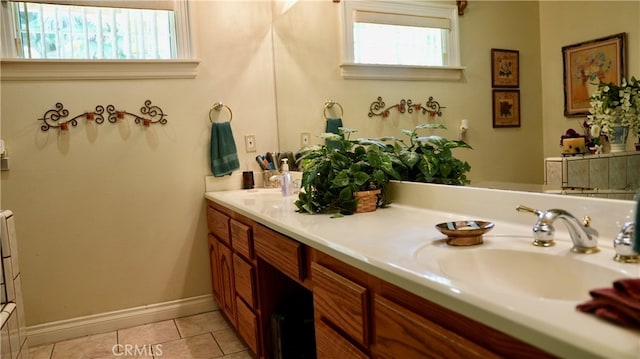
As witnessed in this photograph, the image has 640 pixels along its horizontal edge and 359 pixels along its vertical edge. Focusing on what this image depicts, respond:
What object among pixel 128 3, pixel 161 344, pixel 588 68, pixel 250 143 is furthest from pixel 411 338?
pixel 128 3

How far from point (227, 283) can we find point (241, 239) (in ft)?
1.69

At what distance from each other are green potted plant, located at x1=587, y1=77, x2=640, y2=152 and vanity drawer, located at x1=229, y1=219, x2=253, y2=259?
1393 millimetres

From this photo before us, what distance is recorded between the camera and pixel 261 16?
3123 mm

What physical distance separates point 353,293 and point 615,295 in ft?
1.96

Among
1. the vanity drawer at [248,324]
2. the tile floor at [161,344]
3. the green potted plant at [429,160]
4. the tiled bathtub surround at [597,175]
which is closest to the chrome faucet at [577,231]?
the tiled bathtub surround at [597,175]

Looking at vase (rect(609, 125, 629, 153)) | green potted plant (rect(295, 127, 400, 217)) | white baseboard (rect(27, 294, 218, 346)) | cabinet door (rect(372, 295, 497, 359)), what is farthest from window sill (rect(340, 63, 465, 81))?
white baseboard (rect(27, 294, 218, 346))

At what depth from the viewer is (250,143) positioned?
10.2ft

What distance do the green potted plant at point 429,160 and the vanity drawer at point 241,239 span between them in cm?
72

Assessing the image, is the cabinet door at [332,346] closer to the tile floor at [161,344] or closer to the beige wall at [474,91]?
the beige wall at [474,91]

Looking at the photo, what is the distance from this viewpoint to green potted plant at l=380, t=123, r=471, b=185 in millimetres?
1730

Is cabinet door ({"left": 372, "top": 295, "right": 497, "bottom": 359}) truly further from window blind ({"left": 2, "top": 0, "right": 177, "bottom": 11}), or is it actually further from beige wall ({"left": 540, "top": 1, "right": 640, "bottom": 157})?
window blind ({"left": 2, "top": 0, "right": 177, "bottom": 11})

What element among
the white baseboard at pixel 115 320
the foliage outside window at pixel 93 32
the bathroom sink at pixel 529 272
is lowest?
the white baseboard at pixel 115 320

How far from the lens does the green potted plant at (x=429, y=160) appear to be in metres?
1.73

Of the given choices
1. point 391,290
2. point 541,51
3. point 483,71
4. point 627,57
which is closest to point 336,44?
point 483,71
